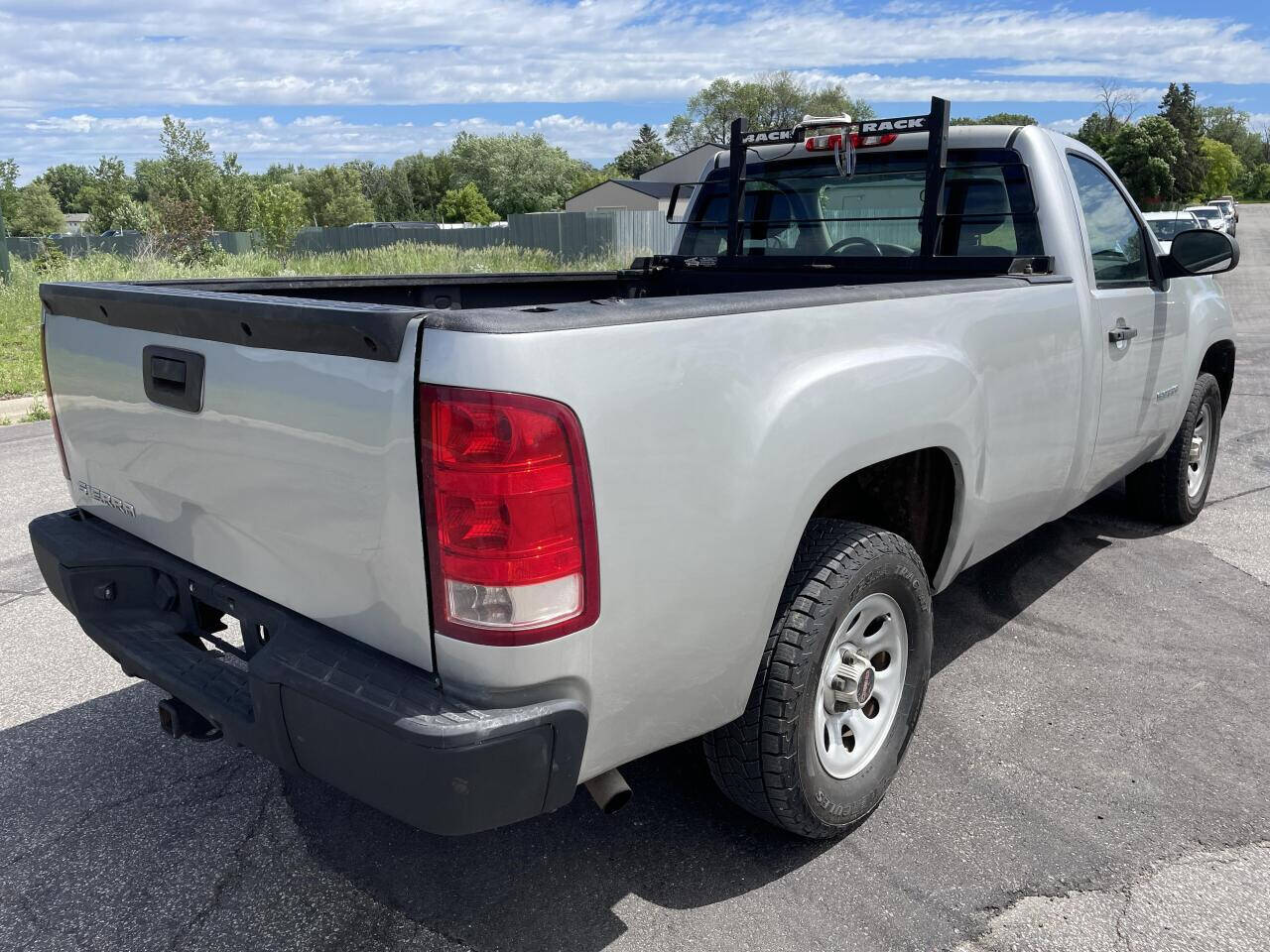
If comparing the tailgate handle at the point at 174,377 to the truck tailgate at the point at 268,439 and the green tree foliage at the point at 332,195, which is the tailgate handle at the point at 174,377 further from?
the green tree foliage at the point at 332,195

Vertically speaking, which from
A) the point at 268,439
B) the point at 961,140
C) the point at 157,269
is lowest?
the point at 157,269

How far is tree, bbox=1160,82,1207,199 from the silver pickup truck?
247ft

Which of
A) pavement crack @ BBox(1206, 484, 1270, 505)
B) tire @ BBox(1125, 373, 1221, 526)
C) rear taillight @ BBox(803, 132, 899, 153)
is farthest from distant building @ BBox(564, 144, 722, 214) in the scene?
rear taillight @ BBox(803, 132, 899, 153)

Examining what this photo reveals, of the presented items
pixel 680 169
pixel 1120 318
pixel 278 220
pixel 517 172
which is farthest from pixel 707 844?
pixel 517 172

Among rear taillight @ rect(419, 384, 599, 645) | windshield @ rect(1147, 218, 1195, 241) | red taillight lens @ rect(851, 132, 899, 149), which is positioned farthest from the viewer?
windshield @ rect(1147, 218, 1195, 241)

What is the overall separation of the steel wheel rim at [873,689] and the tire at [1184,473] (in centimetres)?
305

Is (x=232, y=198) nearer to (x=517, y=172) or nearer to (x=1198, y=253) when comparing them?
(x=1198, y=253)

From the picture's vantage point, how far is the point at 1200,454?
557 cm

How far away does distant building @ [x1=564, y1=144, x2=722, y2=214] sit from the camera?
5934cm

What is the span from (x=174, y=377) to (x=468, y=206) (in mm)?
85110

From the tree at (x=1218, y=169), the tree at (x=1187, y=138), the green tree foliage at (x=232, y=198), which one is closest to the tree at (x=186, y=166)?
the green tree foliage at (x=232, y=198)

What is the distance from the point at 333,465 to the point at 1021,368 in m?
2.21

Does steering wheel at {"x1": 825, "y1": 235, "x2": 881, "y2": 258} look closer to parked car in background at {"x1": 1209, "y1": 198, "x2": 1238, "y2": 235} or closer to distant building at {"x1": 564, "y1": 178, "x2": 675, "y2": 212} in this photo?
parked car in background at {"x1": 1209, "y1": 198, "x2": 1238, "y2": 235}

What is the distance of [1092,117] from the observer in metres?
74.6
